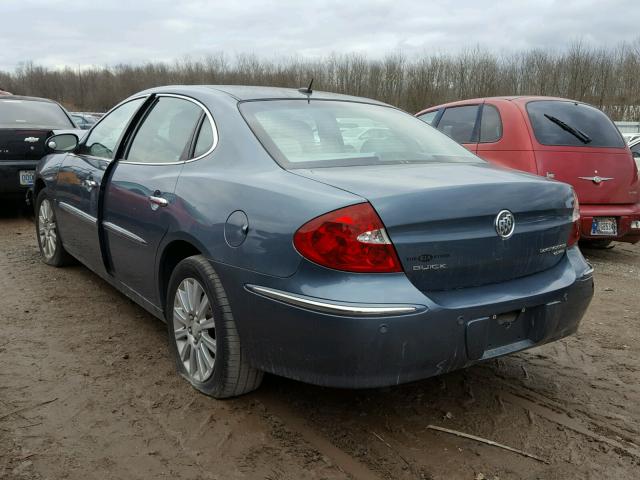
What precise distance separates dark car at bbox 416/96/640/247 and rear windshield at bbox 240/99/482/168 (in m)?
2.70

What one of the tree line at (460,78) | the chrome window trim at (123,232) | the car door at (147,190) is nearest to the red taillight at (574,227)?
the car door at (147,190)

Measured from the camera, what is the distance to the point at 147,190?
323 cm

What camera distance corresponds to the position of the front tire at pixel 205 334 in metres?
2.62

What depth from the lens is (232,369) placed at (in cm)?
267

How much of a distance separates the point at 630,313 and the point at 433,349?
9.40ft

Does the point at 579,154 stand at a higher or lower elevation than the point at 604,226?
higher

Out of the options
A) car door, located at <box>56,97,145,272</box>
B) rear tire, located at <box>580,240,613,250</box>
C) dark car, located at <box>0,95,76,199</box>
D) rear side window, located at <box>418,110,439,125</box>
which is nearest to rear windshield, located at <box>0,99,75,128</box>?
dark car, located at <box>0,95,76,199</box>

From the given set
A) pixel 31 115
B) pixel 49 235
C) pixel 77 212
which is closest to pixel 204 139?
pixel 77 212

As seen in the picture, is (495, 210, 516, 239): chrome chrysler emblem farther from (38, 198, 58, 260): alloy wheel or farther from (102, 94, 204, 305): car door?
(38, 198, 58, 260): alloy wheel

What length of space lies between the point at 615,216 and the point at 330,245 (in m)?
4.65

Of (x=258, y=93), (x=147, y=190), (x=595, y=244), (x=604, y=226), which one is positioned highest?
(x=258, y=93)

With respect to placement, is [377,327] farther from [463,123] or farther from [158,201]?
[463,123]

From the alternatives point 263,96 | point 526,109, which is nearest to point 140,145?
point 263,96

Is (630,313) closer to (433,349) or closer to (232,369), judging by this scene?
(433,349)
